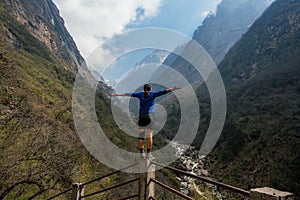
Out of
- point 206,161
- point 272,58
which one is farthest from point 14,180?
point 272,58

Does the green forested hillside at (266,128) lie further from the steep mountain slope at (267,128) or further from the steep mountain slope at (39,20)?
the steep mountain slope at (39,20)

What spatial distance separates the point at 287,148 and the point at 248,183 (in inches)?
232

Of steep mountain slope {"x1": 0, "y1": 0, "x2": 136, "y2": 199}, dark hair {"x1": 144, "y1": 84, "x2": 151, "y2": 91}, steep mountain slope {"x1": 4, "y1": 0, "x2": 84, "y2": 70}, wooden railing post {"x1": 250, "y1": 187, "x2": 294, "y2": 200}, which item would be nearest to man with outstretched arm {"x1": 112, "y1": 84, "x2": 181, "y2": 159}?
dark hair {"x1": 144, "y1": 84, "x2": 151, "y2": 91}

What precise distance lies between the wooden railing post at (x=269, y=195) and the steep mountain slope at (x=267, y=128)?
1008 inches

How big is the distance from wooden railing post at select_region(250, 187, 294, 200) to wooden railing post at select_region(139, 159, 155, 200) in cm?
211

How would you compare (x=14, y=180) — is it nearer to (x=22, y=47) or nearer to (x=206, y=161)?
(x=206, y=161)

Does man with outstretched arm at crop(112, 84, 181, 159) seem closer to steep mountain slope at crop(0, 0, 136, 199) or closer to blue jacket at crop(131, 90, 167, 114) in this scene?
blue jacket at crop(131, 90, 167, 114)

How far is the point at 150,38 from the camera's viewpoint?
6.45 m

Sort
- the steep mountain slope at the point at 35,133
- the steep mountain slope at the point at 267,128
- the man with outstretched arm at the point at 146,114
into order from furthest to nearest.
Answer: the steep mountain slope at the point at 267,128 → the steep mountain slope at the point at 35,133 → the man with outstretched arm at the point at 146,114

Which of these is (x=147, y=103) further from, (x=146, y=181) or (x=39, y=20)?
(x=39, y=20)

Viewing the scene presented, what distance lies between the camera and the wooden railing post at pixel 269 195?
1.85m

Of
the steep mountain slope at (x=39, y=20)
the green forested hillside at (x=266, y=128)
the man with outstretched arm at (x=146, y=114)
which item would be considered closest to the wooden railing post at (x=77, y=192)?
the man with outstretched arm at (x=146, y=114)

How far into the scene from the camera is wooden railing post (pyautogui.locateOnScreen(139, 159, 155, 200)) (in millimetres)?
3955

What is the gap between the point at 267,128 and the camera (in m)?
38.2
